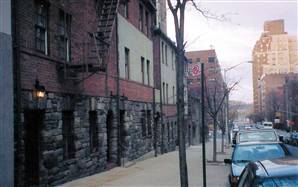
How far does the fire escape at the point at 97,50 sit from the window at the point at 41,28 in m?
1.23

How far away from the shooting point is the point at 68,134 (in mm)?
16594

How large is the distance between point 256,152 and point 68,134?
6.30 m

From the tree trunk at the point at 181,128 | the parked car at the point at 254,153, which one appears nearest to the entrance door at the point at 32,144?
the tree trunk at the point at 181,128

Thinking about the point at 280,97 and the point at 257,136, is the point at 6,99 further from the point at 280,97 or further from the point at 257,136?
the point at 280,97

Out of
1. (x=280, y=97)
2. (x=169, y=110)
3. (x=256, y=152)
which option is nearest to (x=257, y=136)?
(x=256, y=152)

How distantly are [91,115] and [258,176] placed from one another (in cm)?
1398

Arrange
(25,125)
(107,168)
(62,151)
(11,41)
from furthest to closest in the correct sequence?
1. (107,168)
2. (62,151)
3. (25,125)
4. (11,41)

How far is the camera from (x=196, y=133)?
213 feet

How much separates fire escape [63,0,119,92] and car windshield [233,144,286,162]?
17.0 feet

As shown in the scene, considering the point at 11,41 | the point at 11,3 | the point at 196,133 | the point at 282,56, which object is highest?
the point at 282,56

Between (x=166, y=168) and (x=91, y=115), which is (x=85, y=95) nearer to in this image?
(x=91, y=115)

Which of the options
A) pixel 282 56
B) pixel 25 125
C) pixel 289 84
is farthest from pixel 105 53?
pixel 282 56

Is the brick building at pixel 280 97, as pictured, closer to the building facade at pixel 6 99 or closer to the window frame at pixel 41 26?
the window frame at pixel 41 26

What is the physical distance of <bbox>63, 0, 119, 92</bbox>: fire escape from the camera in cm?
1612
